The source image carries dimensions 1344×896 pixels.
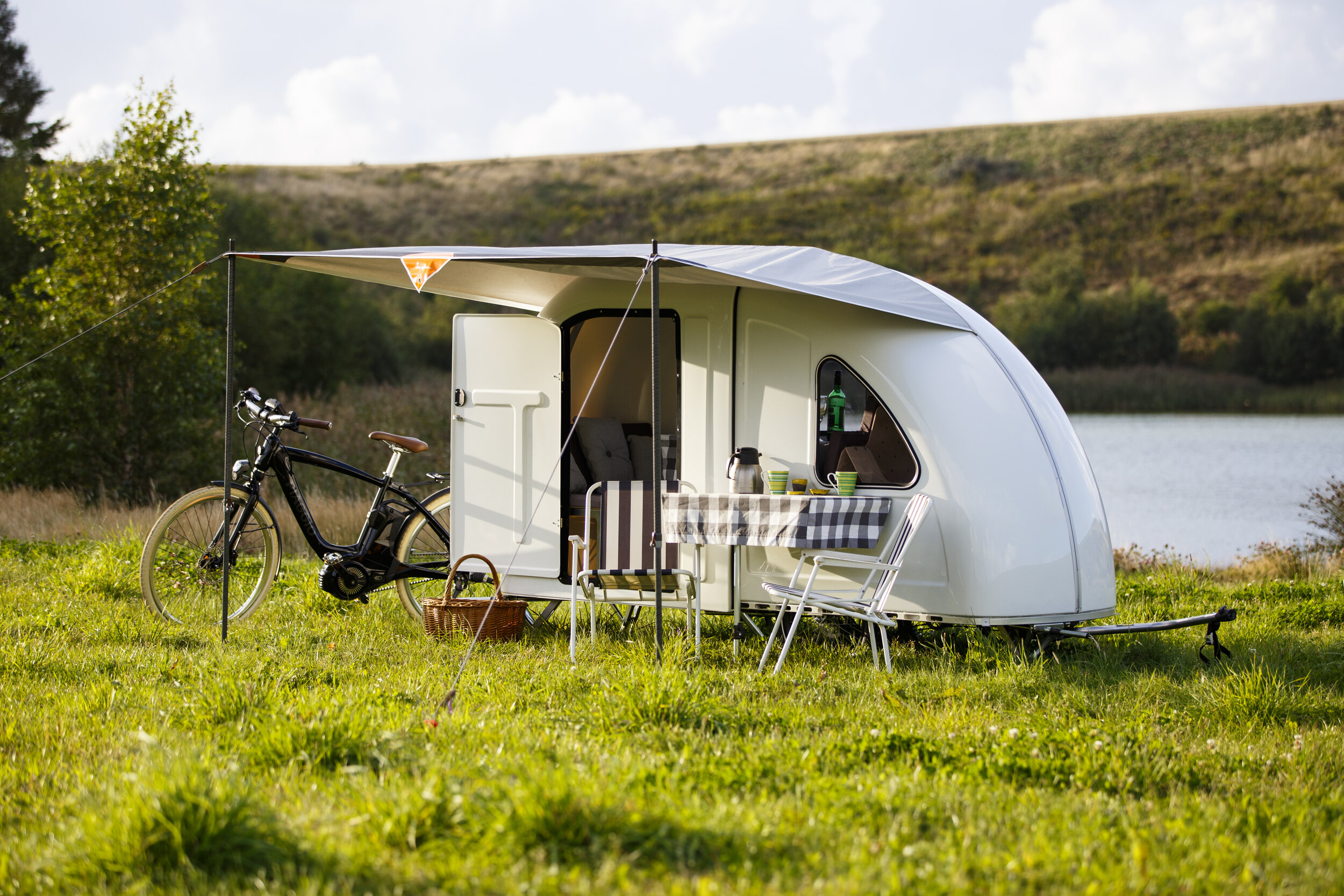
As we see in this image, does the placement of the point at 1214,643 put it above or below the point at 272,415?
below

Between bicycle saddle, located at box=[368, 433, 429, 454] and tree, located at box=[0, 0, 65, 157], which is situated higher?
tree, located at box=[0, 0, 65, 157]

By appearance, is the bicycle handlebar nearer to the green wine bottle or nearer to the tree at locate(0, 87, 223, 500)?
the green wine bottle

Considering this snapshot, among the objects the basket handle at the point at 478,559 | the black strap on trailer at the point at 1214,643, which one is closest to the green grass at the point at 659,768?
the black strap on trailer at the point at 1214,643

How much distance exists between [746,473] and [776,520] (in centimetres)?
36

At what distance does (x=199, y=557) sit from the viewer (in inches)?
259

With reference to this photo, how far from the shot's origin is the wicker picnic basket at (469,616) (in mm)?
5980

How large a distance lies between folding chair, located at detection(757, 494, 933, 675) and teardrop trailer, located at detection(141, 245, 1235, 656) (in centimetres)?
13

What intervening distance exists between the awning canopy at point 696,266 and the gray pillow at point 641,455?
164 cm

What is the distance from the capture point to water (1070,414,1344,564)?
1452 centimetres

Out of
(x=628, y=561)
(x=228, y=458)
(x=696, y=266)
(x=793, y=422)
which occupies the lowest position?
(x=628, y=561)

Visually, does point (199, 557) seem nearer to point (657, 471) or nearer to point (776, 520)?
point (657, 471)

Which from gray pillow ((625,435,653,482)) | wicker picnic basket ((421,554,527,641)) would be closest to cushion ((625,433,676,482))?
gray pillow ((625,435,653,482))

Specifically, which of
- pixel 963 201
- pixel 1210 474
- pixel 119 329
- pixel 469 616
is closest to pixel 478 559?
pixel 469 616

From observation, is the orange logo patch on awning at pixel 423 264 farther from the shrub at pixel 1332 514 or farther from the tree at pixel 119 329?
the shrub at pixel 1332 514
